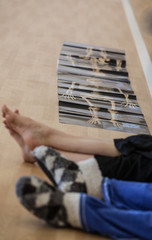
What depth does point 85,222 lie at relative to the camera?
4.17 feet

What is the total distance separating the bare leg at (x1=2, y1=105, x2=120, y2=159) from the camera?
158cm

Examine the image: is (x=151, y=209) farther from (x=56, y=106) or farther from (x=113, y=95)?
(x=113, y=95)

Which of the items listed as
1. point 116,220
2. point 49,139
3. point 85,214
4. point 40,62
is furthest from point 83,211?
point 40,62

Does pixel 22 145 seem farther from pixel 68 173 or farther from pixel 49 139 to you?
pixel 68 173

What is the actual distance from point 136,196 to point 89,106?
0.98 meters

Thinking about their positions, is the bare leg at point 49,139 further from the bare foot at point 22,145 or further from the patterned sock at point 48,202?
the patterned sock at point 48,202

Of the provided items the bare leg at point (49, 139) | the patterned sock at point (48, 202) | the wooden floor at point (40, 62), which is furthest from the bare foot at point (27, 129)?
the patterned sock at point (48, 202)

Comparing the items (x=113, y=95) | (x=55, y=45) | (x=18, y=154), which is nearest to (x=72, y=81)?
(x=113, y=95)

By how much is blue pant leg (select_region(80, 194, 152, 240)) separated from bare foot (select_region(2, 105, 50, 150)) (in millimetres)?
402

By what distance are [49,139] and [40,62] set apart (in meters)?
1.19

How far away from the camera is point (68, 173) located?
4.59ft

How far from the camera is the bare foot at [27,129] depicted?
1575 millimetres

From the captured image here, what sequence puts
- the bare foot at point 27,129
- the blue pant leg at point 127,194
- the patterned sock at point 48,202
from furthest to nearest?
the bare foot at point 27,129, the blue pant leg at point 127,194, the patterned sock at point 48,202

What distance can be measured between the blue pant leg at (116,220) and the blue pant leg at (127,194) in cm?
8
